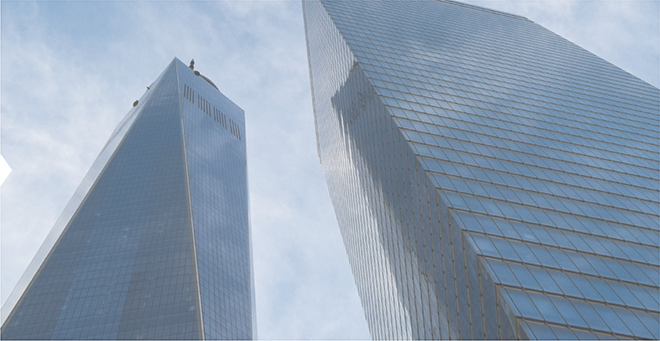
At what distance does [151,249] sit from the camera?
8862 centimetres

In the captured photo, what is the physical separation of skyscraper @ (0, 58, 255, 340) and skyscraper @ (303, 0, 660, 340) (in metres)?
25.7

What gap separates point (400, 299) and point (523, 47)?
6022 cm

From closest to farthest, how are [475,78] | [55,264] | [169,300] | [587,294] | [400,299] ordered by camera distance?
[587,294] < [400,299] < [475,78] < [169,300] < [55,264]

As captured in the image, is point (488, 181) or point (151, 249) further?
point (151, 249)

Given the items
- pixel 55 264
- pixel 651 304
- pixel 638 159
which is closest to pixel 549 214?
pixel 651 304

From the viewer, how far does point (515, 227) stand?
108ft

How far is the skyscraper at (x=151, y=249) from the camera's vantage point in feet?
244

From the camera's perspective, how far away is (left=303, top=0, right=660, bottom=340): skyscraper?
91.6 ft

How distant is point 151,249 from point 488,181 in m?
68.8

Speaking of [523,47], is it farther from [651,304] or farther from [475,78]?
[651,304]

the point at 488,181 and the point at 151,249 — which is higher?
the point at 151,249

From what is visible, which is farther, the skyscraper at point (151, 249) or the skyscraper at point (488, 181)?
the skyscraper at point (151, 249)

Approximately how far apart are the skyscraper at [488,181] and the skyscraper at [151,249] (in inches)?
1013

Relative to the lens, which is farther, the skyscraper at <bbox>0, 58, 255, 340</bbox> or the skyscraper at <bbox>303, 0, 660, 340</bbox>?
the skyscraper at <bbox>0, 58, 255, 340</bbox>
